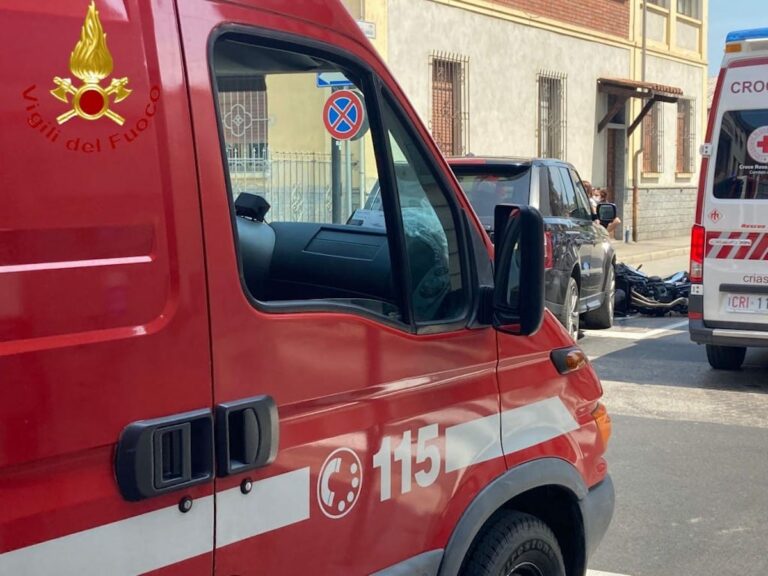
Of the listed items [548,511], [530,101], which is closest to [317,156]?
[530,101]

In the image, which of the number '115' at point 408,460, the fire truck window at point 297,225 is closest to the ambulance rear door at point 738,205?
the fire truck window at point 297,225

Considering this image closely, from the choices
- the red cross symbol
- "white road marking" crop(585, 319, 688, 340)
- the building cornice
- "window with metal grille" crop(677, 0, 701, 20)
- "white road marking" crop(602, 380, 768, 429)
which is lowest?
"white road marking" crop(585, 319, 688, 340)

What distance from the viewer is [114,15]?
200cm

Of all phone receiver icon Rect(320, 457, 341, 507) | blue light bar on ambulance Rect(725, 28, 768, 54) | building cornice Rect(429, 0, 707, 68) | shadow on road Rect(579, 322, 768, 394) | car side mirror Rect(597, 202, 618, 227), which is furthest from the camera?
building cornice Rect(429, 0, 707, 68)

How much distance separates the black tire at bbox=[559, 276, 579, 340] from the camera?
9.84 m

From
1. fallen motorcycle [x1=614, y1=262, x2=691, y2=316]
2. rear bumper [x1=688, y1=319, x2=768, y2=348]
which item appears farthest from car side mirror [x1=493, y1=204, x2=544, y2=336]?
fallen motorcycle [x1=614, y1=262, x2=691, y2=316]

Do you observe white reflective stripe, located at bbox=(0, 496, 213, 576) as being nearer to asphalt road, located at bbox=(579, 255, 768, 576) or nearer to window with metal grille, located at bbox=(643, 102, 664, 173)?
asphalt road, located at bbox=(579, 255, 768, 576)

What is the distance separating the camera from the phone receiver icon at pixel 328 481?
2.42 m

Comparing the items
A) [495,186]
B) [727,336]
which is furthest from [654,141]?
[727,336]

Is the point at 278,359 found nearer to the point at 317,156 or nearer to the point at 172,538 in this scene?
the point at 172,538

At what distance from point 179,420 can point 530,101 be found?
19.4 m

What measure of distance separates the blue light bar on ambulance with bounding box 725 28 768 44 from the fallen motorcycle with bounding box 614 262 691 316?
5.06 m

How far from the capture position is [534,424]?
323 centimetres

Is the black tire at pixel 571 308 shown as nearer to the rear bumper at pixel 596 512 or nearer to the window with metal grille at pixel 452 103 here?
the rear bumper at pixel 596 512
